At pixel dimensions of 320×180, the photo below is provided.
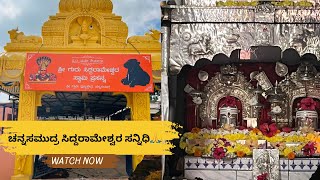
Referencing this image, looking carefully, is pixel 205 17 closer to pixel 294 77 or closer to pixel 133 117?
pixel 294 77

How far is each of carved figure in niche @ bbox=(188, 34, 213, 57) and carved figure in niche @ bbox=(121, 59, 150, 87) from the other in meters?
4.10

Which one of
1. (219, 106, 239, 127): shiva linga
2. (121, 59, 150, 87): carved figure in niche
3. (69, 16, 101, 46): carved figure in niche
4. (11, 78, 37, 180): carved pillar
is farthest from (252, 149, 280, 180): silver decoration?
(11, 78, 37, 180): carved pillar

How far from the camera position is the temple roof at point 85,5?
498 inches

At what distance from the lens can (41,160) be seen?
13.3 meters

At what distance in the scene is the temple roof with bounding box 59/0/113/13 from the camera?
1266 cm

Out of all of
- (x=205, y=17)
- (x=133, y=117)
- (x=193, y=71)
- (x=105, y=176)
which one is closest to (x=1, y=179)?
(x=105, y=176)

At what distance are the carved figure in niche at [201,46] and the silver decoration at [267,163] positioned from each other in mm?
1934

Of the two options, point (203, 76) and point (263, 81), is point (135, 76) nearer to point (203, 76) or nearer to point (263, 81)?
point (203, 76)

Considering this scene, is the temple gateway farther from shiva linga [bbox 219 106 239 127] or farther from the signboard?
the signboard

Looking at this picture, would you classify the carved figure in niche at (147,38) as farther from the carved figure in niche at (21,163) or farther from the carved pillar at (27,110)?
the carved figure in niche at (21,163)

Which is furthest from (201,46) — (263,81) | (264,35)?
(263,81)

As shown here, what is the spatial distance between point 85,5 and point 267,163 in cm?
706

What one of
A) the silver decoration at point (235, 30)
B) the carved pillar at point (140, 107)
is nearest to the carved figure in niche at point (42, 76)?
the carved pillar at point (140, 107)

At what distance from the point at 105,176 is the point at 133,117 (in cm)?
207
